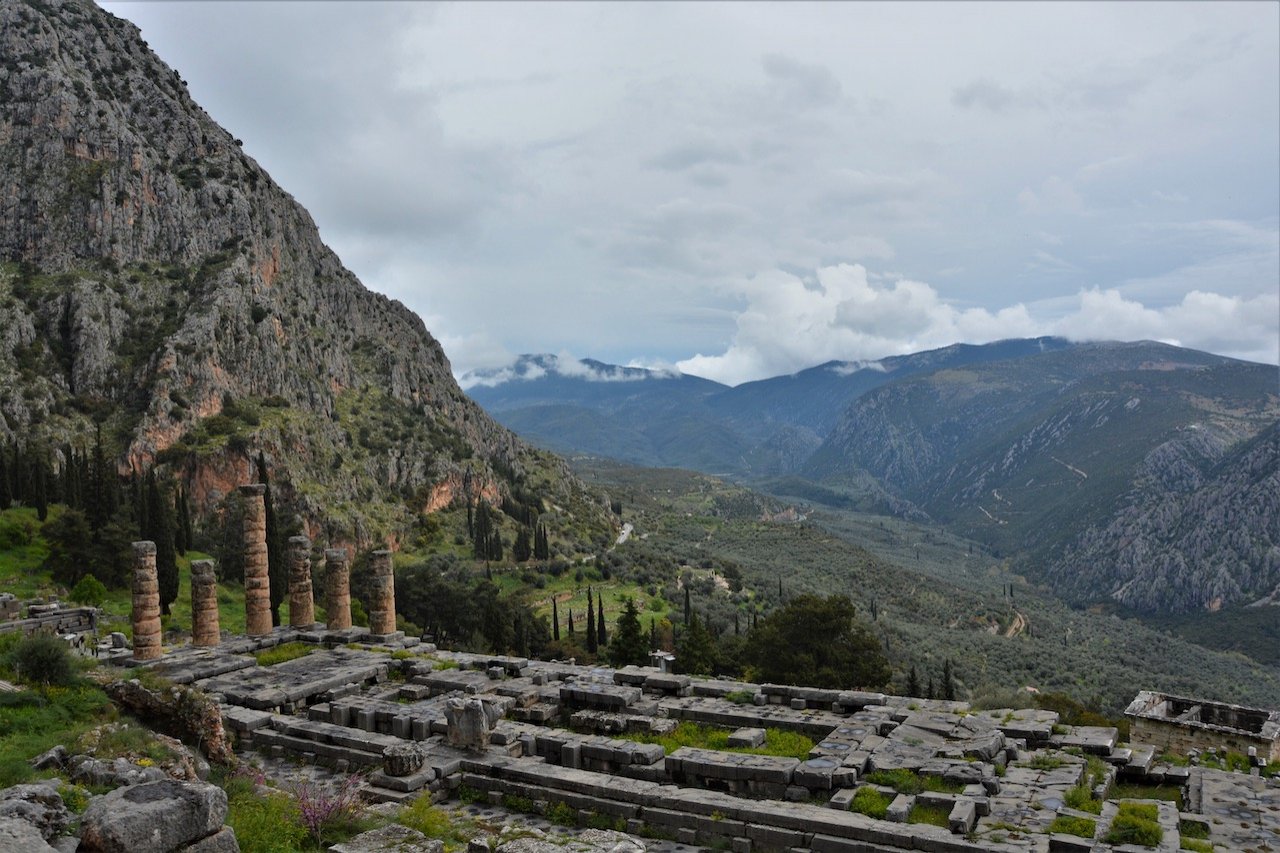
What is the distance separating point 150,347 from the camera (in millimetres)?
77375

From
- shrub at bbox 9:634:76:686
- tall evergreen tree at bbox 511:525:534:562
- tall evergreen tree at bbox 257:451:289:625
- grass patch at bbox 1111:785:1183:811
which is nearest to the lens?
grass patch at bbox 1111:785:1183:811

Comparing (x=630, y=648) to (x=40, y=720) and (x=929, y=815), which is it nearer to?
(x=929, y=815)

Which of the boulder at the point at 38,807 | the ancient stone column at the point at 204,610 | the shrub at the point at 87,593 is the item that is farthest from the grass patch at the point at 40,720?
the shrub at the point at 87,593

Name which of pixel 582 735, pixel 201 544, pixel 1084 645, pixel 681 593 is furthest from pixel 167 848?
pixel 1084 645

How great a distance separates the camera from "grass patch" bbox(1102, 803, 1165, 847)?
13.3 meters

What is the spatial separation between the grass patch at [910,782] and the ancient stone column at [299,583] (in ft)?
76.7

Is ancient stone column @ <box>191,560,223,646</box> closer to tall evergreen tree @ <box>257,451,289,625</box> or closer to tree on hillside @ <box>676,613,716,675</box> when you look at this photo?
tall evergreen tree @ <box>257,451,289,625</box>

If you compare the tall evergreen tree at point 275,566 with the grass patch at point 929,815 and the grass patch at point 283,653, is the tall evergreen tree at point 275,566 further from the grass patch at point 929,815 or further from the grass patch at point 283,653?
the grass patch at point 929,815

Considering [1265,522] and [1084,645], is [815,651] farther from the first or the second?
[1265,522]

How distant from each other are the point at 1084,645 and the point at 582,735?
8708 centimetres

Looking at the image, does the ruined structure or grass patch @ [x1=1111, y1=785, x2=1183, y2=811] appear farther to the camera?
the ruined structure

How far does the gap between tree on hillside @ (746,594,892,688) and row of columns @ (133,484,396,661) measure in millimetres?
17127

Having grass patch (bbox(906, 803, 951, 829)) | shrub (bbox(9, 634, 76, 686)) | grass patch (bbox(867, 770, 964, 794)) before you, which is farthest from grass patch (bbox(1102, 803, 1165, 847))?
shrub (bbox(9, 634, 76, 686))

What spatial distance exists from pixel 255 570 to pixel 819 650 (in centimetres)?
2361
